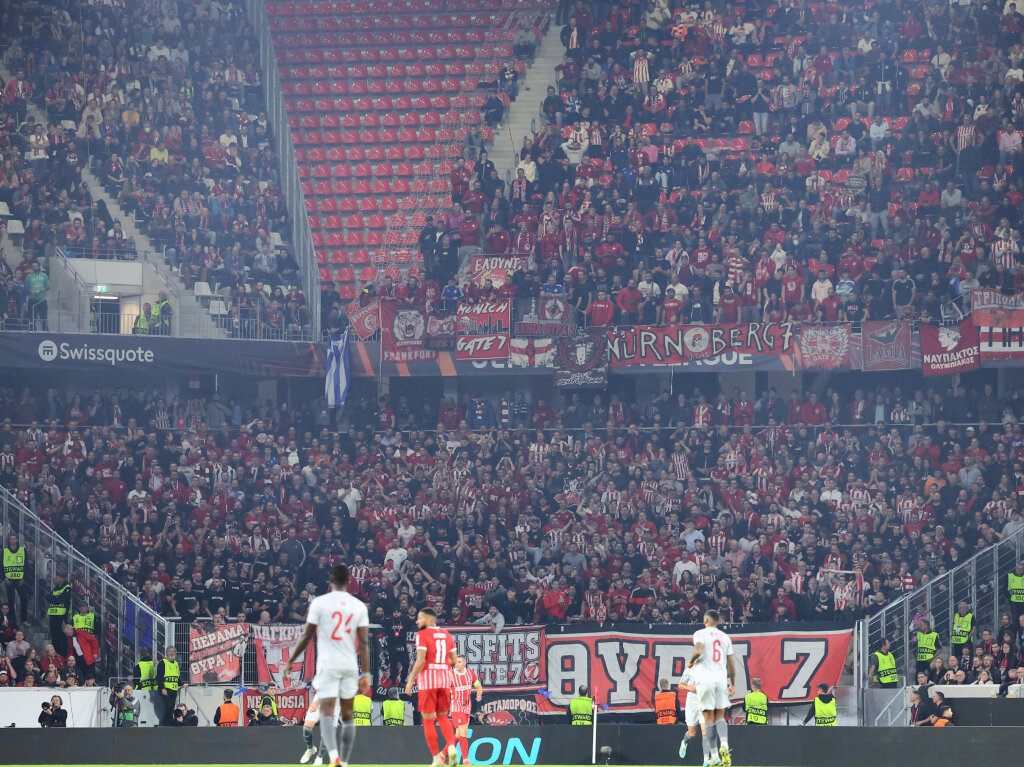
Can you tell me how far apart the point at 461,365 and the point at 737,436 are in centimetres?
646

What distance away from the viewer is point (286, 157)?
40.4 metres

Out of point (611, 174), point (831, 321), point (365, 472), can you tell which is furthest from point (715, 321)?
point (365, 472)

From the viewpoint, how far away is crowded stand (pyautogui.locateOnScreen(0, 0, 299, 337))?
120ft

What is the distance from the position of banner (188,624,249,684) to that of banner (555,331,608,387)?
34.5ft

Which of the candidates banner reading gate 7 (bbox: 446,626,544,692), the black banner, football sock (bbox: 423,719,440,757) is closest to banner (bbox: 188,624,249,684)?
banner reading gate 7 (bbox: 446,626,544,692)

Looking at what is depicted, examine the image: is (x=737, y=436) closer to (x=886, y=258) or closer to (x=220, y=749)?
(x=886, y=258)

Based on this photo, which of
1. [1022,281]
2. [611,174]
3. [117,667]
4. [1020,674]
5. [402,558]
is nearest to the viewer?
[1020,674]

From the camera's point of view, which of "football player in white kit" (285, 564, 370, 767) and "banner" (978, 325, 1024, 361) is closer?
"football player in white kit" (285, 564, 370, 767)

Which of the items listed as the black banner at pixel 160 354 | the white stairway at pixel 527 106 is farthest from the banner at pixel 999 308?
the black banner at pixel 160 354

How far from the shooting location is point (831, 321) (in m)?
33.7

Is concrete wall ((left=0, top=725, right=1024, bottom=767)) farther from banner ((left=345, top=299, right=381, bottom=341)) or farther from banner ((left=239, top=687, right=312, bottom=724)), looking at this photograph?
banner ((left=345, top=299, right=381, bottom=341))

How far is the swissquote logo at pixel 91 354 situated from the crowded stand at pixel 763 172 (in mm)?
5617

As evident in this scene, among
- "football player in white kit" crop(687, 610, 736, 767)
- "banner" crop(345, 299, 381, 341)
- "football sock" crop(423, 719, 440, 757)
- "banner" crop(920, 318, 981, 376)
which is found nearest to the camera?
"football sock" crop(423, 719, 440, 757)

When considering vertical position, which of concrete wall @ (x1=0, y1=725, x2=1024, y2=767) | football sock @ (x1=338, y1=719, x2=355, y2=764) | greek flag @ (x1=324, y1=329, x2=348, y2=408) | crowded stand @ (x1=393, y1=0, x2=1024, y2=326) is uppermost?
crowded stand @ (x1=393, y1=0, x2=1024, y2=326)
